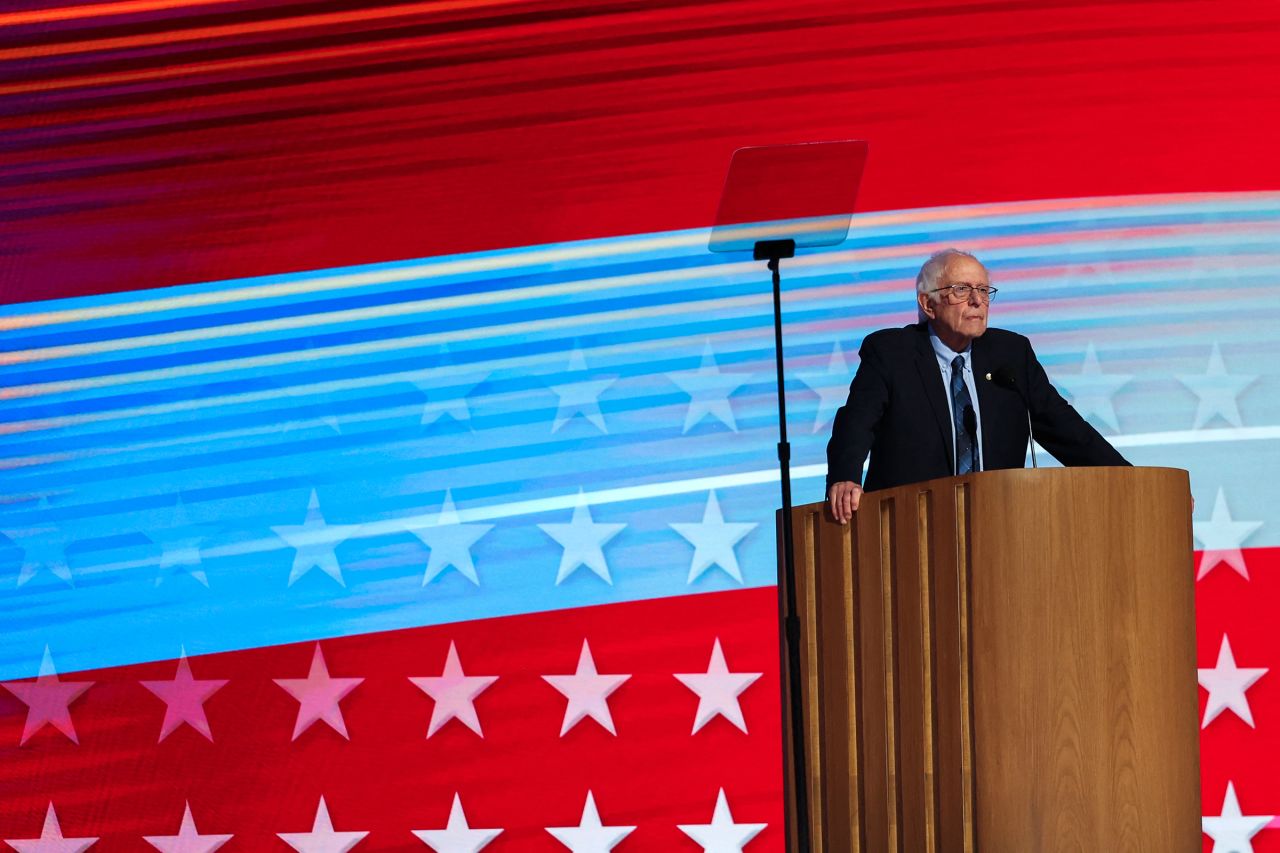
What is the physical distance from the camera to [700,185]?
15.9 feet

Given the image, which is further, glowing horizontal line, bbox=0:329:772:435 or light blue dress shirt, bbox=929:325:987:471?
glowing horizontal line, bbox=0:329:772:435

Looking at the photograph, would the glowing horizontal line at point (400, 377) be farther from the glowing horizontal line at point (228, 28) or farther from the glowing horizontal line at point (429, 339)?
the glowing horizontal line at point (228, 28)

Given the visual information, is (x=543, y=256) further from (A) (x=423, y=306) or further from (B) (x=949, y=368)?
(B) (x=949, y=368)

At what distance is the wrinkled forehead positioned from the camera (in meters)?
3.47

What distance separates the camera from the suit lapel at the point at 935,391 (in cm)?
347

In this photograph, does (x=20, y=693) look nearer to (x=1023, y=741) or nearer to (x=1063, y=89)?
(x=1023, y=741)

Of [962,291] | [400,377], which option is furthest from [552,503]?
[962,291]

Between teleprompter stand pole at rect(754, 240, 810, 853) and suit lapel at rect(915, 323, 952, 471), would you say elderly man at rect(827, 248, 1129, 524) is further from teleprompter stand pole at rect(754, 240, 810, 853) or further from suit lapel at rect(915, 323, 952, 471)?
teleprompter stand pole at rect(754, 240, 810, 853)

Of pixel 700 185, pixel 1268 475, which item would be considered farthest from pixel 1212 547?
pixel 700 185

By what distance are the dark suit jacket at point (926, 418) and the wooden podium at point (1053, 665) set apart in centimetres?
44

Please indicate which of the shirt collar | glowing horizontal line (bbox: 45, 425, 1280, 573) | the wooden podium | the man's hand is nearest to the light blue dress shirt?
the shirt collar

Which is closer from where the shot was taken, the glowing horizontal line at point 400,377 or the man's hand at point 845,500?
the man's hand at point 845,500

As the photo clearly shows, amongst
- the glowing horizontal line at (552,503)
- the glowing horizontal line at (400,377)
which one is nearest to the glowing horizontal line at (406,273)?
the glowing horizontal line at (400,377)

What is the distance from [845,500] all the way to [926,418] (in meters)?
0.35
